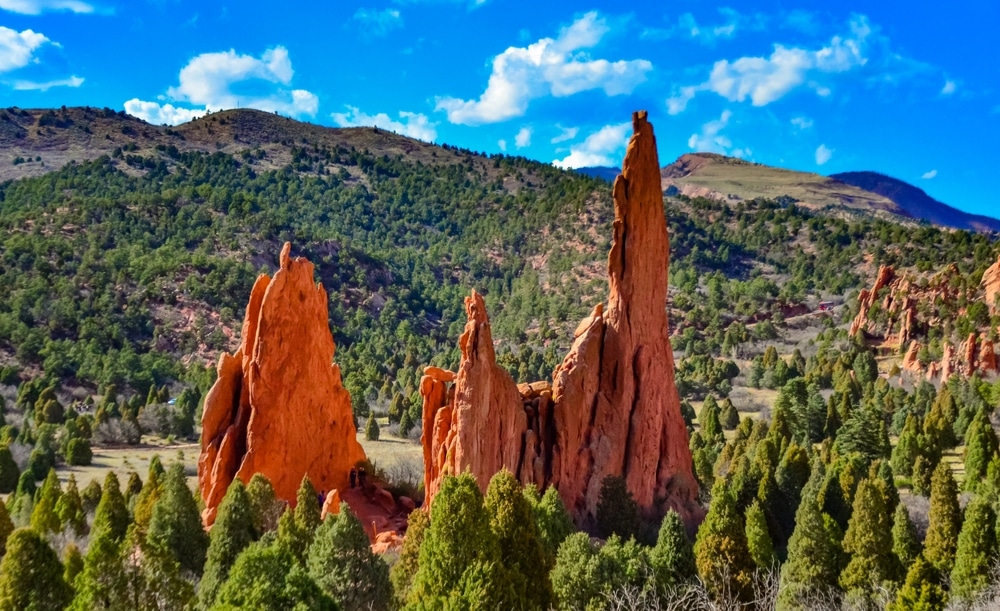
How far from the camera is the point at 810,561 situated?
22.9 m

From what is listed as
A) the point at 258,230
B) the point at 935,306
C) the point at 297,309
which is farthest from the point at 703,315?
the point at 297,309

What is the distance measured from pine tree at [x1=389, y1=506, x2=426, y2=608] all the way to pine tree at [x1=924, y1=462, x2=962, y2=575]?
15.9 metres

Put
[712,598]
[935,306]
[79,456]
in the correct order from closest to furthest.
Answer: [712,598] → [79,456] → [935,306]

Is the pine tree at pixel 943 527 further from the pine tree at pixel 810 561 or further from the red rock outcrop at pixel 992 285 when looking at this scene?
the red rock outcrop at pixel 992 285

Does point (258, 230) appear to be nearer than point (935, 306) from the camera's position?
No

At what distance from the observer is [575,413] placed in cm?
2823

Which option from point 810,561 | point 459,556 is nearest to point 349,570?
point 459,556

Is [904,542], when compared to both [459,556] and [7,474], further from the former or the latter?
[7,474]

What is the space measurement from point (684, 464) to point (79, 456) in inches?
1649

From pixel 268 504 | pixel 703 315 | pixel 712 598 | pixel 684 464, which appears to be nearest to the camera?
pixel 712 598

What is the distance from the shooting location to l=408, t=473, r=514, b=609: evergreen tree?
15.4 m

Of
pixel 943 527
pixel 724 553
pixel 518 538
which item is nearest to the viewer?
pixel 518 538

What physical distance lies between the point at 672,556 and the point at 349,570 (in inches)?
377

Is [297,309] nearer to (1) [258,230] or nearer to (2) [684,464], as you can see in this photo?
(2) [684,464]
